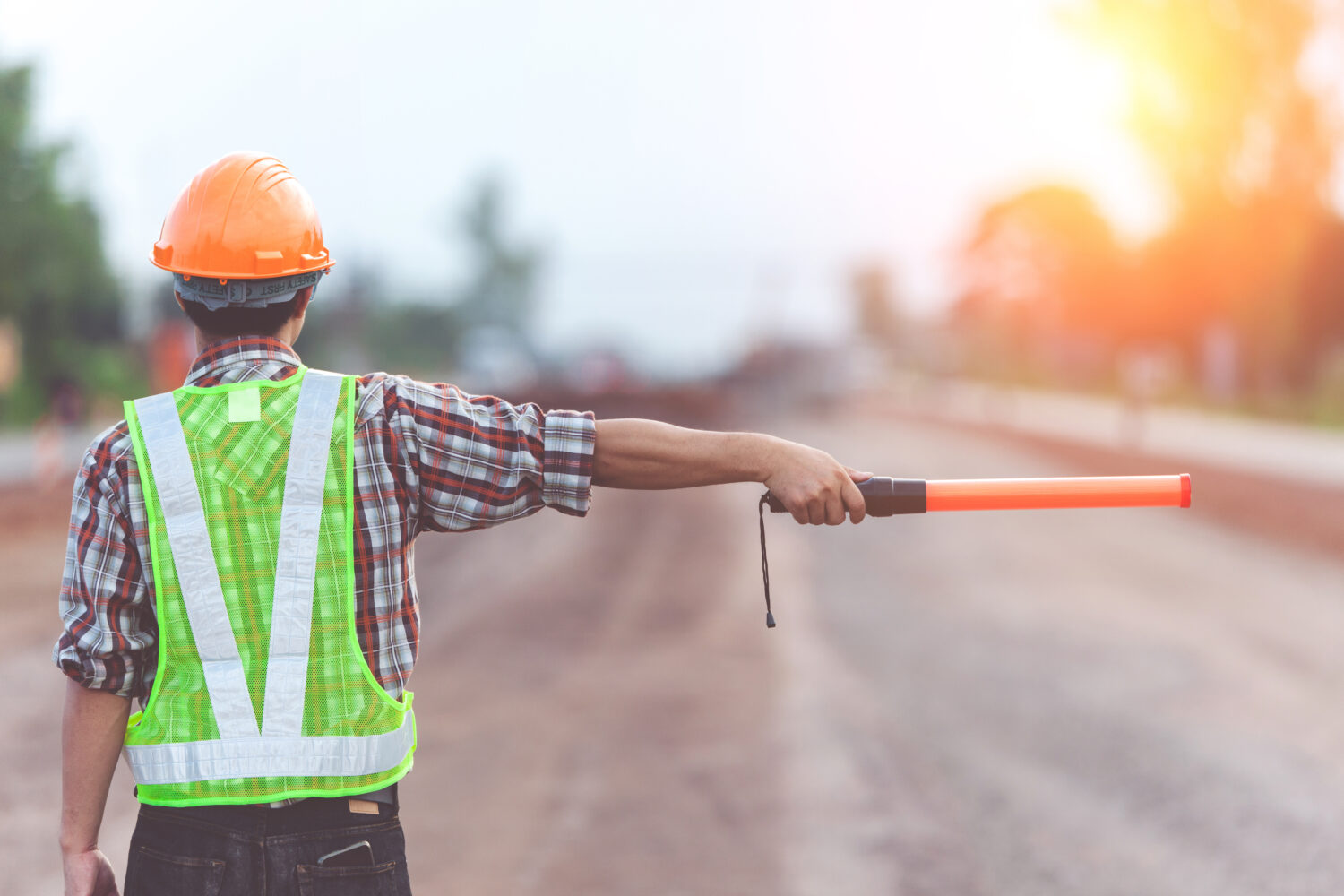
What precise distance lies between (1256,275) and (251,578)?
121 ft

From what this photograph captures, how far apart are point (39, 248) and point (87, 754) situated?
27.9 metres

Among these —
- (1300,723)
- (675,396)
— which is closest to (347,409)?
(1300,723)

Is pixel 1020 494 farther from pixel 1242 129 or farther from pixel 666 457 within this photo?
pixel 1242 129

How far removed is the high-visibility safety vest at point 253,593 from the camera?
2.17 meters

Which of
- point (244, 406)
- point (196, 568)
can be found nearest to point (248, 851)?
point (196, 568)

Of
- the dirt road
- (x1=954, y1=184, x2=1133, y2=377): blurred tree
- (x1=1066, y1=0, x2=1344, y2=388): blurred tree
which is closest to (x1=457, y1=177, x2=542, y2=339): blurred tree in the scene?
(x1=954, y1=184, x2=1133, y2=377): blurred tree

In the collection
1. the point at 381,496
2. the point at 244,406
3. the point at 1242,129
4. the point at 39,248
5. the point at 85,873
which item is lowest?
the point at 85,873

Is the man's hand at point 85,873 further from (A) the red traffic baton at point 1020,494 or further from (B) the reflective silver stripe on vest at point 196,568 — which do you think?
(A) the red traffic baton at point 1020,494

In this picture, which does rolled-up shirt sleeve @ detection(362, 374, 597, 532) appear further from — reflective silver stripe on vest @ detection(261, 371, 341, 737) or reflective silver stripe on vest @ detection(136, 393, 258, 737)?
reflective silver stripe on vest @ detection(136, 393, 258, 737)

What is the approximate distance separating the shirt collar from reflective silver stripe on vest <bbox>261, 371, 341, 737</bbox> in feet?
0.37

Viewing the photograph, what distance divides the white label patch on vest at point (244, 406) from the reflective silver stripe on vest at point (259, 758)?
50cm

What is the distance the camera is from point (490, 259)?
102m

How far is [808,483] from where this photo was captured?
2445 mm

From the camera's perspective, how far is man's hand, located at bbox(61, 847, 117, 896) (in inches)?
91.7
